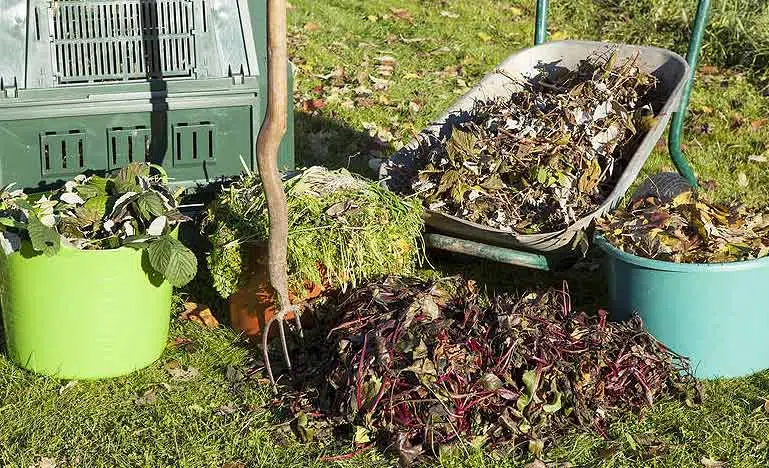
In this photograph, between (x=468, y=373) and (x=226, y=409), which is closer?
(x=468, y=373)

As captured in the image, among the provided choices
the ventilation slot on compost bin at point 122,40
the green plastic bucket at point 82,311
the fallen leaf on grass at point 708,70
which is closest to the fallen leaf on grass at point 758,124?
the fallen leaf on grass at point 708,70

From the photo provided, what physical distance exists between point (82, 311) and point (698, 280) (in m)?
2.34

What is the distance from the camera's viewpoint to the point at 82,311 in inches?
165

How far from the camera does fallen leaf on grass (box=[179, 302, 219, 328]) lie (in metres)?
4.83

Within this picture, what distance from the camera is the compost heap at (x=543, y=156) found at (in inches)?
184

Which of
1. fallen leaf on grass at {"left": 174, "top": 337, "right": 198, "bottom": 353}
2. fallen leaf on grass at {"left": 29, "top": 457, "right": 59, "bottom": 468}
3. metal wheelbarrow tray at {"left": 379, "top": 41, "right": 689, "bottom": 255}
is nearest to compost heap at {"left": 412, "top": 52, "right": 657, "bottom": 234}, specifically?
metal wheelbarrow tray at {"left": 379, "top": 41, "right": 689, "bottom": 255}

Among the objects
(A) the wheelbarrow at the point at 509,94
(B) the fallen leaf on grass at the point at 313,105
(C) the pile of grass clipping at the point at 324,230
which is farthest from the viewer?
(B) the fallen leaf on grass at the point at 313,105

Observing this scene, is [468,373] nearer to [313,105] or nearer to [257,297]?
[257,297]

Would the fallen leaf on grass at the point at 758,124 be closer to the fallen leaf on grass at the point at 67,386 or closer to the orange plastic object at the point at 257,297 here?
the orange plastic object at the point at 257,297

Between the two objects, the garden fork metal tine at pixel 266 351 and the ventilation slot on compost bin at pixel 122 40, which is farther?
the ventilation slot on compost bin at pixel 122 40

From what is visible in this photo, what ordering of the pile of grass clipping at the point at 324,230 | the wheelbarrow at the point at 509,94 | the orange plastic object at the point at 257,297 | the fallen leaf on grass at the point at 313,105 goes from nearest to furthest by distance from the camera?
the pile of grass clipping at the point at 324,230
the orange plastic object at the point at 257,297
the wheelbarrow at the point at 509,94
the fallen leaf on grass at the point at 313,105

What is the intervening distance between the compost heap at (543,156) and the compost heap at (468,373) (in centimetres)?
50

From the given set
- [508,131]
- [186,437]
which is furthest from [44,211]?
[508,131]

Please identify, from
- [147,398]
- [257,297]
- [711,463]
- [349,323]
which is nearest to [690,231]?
[711,463]
